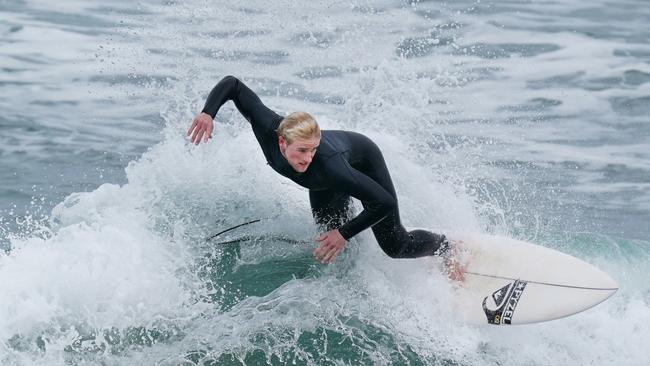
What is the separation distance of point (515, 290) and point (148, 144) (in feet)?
26.0

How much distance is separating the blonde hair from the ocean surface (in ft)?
4.37

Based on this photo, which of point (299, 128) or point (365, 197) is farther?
point (365, 197)

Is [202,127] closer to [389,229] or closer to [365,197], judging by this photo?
[365,197]

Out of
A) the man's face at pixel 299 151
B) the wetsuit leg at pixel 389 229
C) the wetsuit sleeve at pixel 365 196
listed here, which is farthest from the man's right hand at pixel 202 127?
the wetsuit leg at pixel 389 229

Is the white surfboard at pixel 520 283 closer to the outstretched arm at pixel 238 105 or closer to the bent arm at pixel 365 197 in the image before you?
the bent arm at pixel 365 197

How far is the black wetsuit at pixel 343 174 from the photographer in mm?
5887

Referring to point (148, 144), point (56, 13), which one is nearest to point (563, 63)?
point (148, 144)

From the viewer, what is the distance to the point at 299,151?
18.7 feet

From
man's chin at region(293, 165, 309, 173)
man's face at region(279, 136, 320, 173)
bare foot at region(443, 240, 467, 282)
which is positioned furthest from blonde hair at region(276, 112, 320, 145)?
bare foot at region(443, 240, 467, 282)

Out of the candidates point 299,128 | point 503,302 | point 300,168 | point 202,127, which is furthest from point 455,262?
point 202,127

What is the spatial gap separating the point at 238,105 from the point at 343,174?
2.88 feet

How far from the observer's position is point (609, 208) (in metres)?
12.7

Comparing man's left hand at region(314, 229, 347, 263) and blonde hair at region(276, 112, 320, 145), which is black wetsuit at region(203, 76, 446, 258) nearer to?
man's left hand at region(314, 229, 347, 263)

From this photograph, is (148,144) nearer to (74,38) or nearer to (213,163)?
(213,163)
